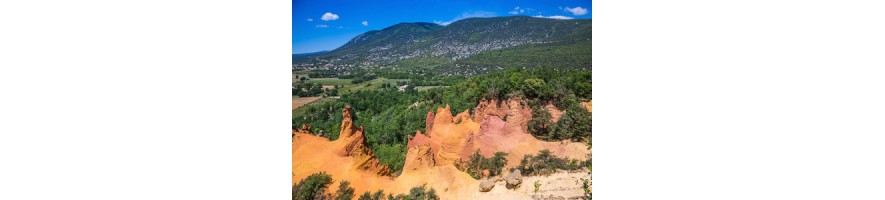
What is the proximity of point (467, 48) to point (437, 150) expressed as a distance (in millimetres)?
1763

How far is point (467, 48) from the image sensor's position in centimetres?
587

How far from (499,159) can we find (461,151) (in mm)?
546

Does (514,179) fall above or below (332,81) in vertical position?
below

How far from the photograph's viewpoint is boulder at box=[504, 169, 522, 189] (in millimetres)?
4695

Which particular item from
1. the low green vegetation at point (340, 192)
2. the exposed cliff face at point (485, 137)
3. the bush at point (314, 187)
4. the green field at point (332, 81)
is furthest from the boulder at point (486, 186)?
the green field at point (332, 81)

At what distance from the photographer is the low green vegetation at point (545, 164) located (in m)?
4.95

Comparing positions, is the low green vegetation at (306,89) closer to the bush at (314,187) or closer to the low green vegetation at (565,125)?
the bush at (314,187)

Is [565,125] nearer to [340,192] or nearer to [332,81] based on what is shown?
[340,192]

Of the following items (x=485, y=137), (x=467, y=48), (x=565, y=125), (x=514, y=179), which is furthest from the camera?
(x=467, y=48)

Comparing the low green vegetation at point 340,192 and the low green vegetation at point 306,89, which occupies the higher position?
the low green vegetation at point 306,89

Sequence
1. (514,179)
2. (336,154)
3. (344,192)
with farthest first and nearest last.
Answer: (336,154), (514,179), (344,192)

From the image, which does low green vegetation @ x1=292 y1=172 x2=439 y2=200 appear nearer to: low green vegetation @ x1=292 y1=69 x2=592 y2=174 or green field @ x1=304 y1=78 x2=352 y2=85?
low green vegetation @ x1=292 y1=69 x2=592 y2=174

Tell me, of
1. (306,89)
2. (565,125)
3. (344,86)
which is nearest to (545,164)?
(565,125)

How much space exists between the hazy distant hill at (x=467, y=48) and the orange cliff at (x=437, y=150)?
72 cm
